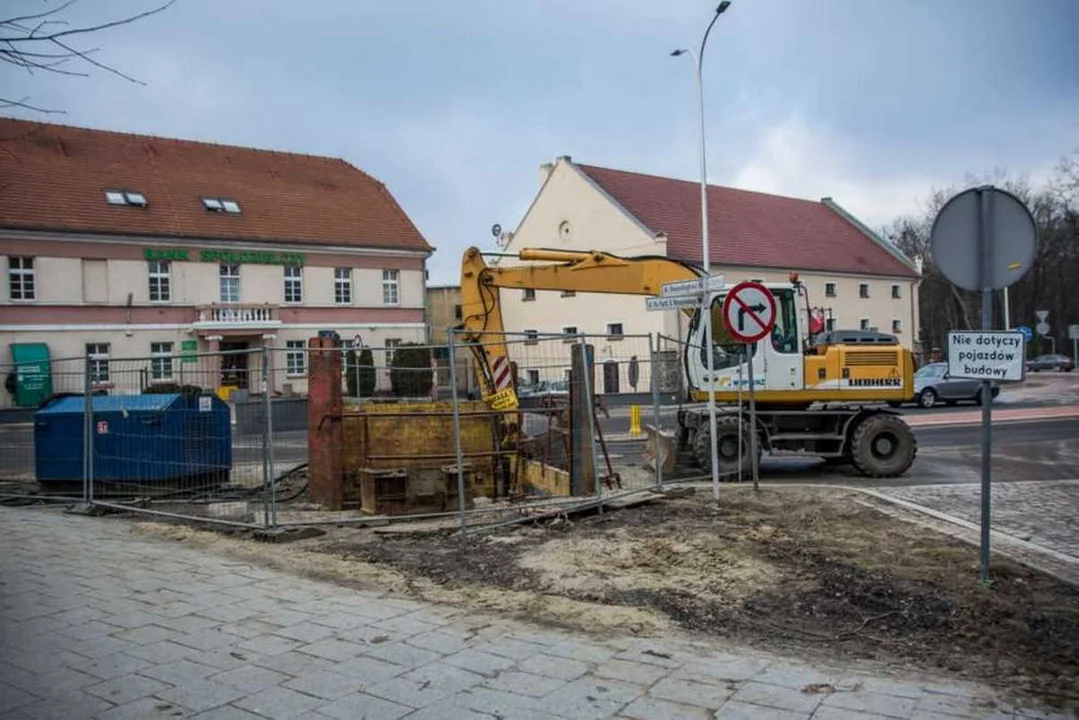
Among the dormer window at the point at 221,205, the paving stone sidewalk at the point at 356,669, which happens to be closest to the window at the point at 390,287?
the dormer window at the point at 221,205

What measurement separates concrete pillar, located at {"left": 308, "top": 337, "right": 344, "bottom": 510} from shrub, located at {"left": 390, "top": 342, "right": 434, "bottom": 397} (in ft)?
2.31

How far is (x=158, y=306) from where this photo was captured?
123 ft

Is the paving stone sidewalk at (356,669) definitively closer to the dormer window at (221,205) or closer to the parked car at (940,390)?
the parked car at (940,390)

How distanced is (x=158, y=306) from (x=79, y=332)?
331cm

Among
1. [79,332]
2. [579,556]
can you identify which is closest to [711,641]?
[579,556]

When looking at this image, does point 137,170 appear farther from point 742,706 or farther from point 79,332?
point 742,706

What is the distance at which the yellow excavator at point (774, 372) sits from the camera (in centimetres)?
1293

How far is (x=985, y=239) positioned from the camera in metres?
6.37

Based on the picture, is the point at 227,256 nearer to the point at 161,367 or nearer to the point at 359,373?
the point at 161,367

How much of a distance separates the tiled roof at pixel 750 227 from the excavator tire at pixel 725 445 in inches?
1117

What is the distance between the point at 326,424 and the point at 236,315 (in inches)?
1257

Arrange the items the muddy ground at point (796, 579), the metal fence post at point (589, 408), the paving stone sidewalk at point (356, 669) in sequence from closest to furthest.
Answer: the paving stone sidewalk at point (356, 669) → the muddy ground at point (796, 579) → the metal fence post at point (589, 408)

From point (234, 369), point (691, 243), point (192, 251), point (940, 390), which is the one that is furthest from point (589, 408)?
point (691, 243)

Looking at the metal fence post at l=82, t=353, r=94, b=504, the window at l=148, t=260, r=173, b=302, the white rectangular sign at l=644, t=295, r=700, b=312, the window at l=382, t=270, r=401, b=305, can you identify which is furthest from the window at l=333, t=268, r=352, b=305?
the white rectangular sign at l=644, t=295, r=700, b=312
